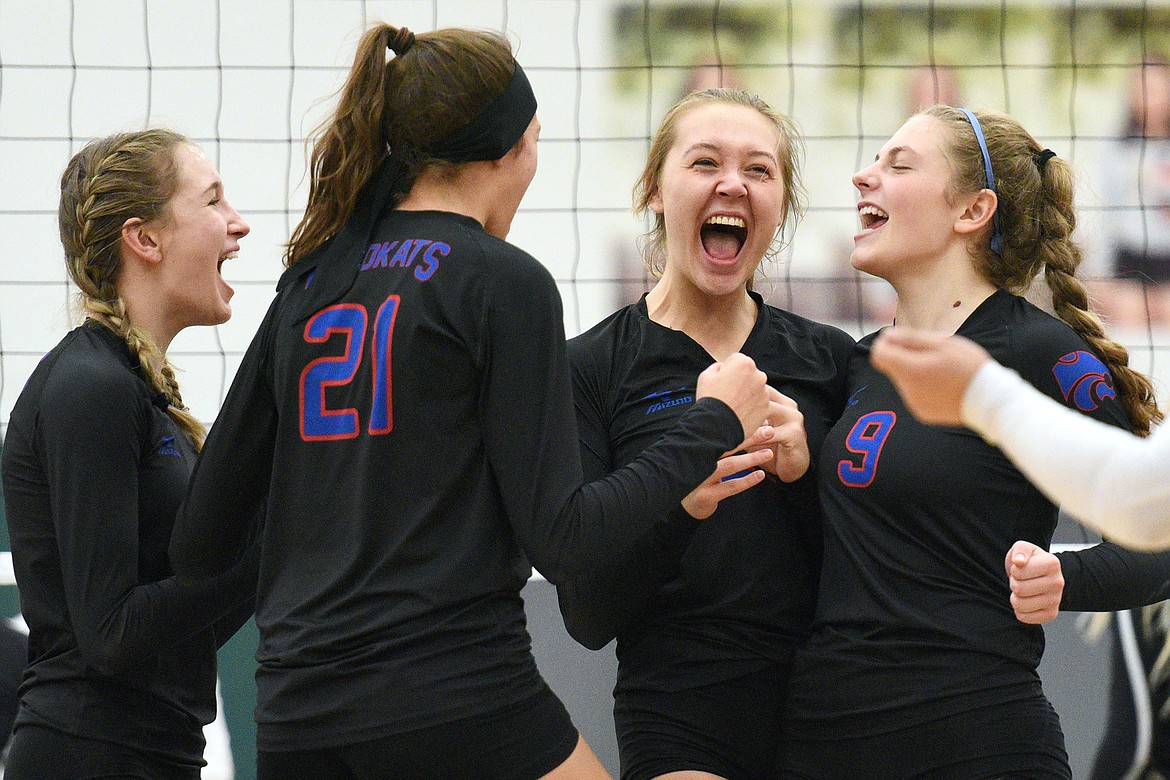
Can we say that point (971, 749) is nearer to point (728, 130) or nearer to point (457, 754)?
point (457, 754)

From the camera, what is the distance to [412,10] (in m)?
5.00

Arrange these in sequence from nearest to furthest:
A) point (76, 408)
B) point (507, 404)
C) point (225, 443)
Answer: point (507, 404), point (225, 443), point (76, 408)

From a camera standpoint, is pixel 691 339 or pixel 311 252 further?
pixel 691 339

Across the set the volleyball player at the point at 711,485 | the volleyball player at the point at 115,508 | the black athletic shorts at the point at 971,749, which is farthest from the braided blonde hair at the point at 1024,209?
the volleyball player at the point at 115,508

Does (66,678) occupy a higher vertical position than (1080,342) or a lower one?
lower

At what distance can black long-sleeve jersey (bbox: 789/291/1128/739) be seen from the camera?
6.72ft

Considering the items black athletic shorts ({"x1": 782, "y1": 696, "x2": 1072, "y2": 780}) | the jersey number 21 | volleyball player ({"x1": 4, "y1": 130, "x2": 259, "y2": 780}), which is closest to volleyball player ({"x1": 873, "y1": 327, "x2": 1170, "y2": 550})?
the jersey number 21

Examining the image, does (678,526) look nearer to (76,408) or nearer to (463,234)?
(463,234)

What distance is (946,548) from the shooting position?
2.11m

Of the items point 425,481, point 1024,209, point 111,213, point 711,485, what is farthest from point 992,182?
point 111,213

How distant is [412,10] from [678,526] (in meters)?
3.39

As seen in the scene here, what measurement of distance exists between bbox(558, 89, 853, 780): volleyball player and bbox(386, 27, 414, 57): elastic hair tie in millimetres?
763

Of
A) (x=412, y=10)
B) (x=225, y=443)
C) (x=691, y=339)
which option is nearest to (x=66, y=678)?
(x=225, y=443)

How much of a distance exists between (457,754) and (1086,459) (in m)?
0.81
